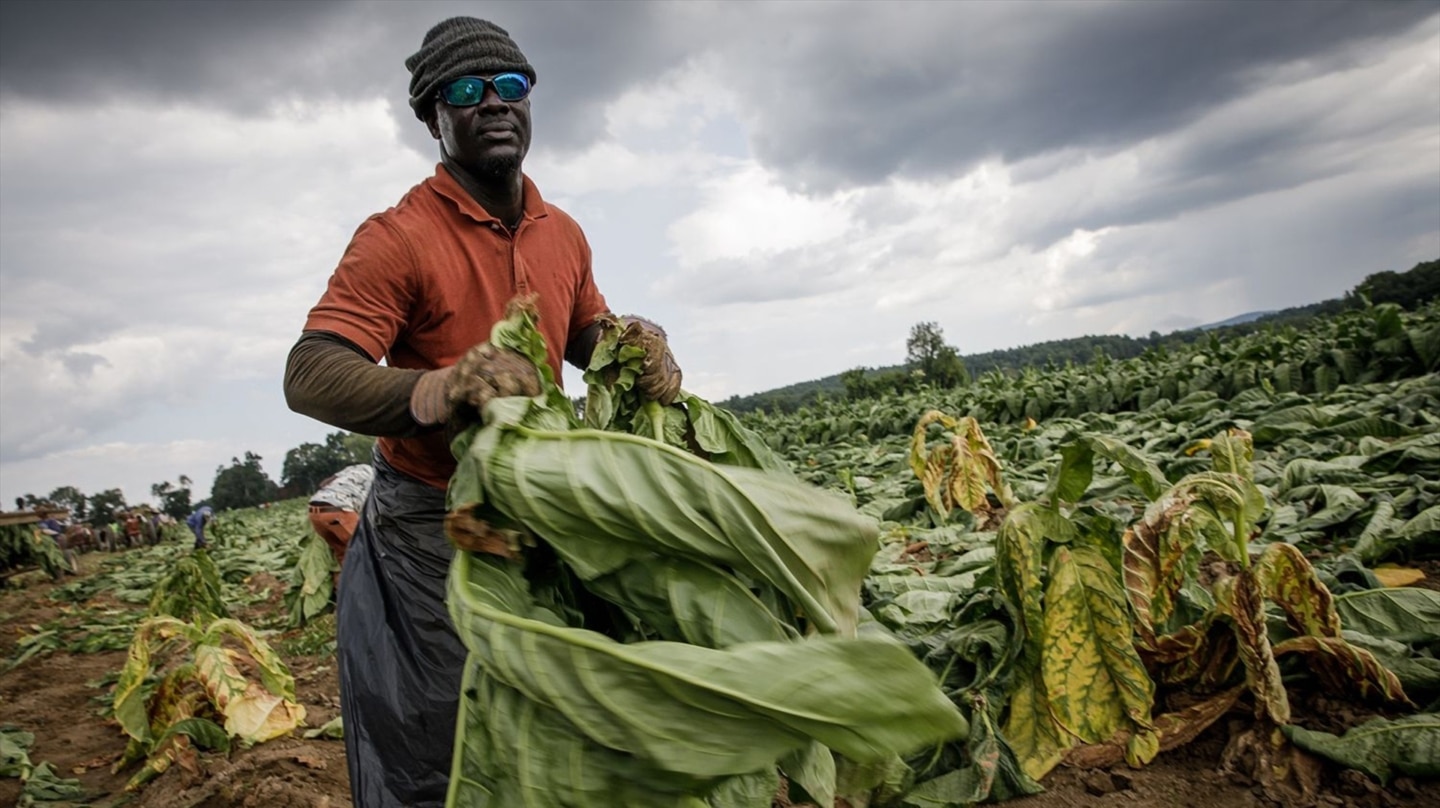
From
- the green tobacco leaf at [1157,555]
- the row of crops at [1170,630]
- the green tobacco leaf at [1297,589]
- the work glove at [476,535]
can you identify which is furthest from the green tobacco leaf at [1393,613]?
the work glove at [476,535]

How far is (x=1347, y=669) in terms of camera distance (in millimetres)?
2230

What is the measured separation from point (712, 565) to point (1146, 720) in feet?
5.45

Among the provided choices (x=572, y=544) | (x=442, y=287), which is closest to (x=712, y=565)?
(x=572, y=544)

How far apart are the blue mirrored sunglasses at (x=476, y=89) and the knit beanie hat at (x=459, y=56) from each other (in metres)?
0.02

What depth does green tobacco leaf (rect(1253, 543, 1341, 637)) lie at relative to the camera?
7.32 feet

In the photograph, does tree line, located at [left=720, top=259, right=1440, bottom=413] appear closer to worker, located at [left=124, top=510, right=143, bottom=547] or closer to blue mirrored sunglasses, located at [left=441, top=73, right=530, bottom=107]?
blue mirrored sunglasses, located at [left=441, top=73, right=530, bottom=107]

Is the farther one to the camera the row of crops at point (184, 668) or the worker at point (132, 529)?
the worker at point (132, 529)

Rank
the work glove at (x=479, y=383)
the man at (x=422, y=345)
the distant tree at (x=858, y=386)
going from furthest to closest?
the distant tree at (x=858, y=386), the man at (x=422, y=345), the work glove at (x=479, y=383)

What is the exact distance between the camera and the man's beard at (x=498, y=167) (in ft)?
7.19

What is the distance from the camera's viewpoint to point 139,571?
1480cm

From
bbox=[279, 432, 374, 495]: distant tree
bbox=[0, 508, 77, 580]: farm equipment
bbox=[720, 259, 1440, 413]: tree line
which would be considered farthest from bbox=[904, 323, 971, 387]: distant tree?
bbox=[279, 432, 374, 495]: distant tree

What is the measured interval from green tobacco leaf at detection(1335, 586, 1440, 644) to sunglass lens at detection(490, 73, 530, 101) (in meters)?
2.77

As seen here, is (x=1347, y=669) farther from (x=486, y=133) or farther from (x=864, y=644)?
(x=486, y=133)

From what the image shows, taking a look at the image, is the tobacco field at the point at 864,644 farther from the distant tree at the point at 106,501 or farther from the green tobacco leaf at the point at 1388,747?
the distant tree at the point at 106,501
